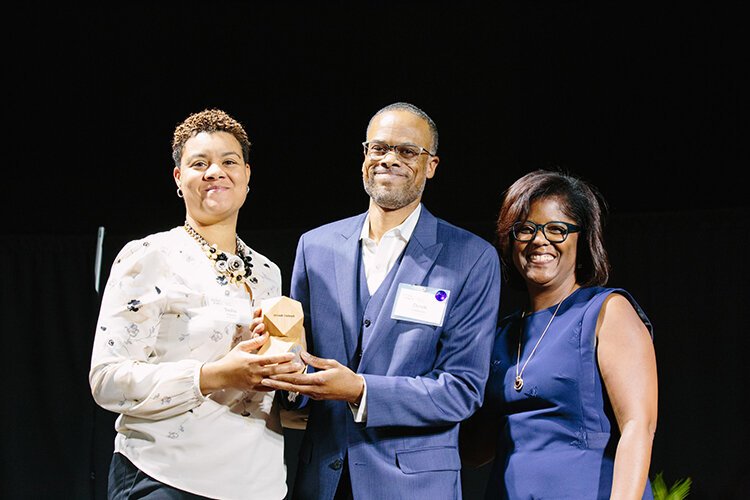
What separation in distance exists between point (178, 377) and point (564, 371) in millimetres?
1095

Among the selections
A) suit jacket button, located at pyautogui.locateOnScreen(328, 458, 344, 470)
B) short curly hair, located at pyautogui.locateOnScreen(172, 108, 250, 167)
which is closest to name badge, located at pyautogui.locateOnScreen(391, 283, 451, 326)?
suit jacket button, located at pyautogui.locateOnScreen(328, 458, 344, 470)

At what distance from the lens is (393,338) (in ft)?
7.54

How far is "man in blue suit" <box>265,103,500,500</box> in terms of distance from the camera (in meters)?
2.22

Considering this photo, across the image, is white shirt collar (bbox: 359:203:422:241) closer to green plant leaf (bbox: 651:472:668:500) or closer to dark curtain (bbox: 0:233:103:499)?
green plant leaf (bbox: 651:472:668:500)

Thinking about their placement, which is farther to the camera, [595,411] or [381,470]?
[595,411]

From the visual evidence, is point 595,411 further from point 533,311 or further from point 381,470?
point 381,470

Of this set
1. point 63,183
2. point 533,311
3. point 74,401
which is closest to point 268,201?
point 63,183

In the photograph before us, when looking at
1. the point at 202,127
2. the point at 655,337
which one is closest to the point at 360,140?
the point at 655,337

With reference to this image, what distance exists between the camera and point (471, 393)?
2291 millimetres

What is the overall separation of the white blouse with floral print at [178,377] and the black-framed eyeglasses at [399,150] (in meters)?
0.60

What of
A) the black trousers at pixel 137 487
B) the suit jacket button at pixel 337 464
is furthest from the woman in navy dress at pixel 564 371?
the black trousers at pixel 137 487

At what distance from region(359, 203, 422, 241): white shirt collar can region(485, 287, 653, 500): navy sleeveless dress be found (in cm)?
53

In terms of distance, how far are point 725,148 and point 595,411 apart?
2.77 meters

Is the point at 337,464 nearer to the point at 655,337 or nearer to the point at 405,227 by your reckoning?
the point at 405,227
